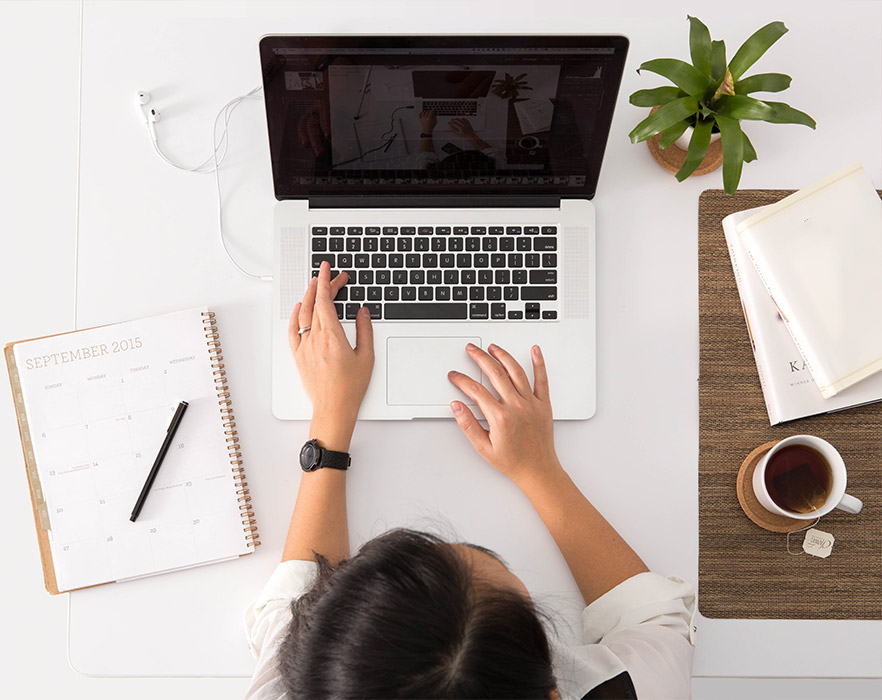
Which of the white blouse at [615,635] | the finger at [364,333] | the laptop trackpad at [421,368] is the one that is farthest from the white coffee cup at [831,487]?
the finger at [364,333]

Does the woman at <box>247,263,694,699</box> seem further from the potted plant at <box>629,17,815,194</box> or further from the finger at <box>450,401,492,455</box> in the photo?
the potted plant at <box>629,17,815,194</box>

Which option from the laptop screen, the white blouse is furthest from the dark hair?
the laptop screen

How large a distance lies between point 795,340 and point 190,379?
719mm

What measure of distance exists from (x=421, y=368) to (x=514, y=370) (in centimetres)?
11

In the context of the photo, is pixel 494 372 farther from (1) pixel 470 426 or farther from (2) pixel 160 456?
(2) pixel 160 456

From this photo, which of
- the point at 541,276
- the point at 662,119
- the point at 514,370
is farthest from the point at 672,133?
the point at 514,370

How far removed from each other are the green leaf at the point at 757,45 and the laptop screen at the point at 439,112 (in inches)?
6.1

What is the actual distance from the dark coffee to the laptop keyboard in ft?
1.00

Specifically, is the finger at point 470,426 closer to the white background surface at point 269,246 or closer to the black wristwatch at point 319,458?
the white background surface at point 269,246

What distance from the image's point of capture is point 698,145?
753 mm

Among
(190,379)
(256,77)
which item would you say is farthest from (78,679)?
(256,77)

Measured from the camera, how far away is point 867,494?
81 cm

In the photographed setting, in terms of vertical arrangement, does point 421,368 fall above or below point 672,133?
below

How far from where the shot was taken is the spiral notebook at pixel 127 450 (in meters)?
0.81
